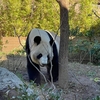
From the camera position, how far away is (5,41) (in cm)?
1025

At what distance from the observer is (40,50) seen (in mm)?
5137

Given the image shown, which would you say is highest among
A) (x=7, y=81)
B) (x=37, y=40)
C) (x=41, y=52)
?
(x=37, y=40)

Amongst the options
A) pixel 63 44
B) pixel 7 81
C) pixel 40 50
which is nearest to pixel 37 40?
pixel 40 50

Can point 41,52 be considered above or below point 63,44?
below

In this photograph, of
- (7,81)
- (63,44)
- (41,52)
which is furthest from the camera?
(41,52)

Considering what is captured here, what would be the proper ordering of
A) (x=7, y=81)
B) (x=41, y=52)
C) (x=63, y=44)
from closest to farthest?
(x=7, y=81)
(x=63, y=44)
(x=41, y=52)

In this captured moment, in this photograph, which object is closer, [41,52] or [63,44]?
[63,44]

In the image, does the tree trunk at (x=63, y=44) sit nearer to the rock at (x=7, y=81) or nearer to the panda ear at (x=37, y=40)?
the panda ear at (x=37, y=40)

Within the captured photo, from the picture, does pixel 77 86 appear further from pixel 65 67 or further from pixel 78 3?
pixel 78 3

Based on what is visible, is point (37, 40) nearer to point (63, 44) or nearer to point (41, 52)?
point (41, 52)

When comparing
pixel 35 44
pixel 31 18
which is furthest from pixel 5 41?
pixel 35 44

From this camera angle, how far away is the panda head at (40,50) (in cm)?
502

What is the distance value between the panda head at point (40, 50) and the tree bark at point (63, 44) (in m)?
0.47

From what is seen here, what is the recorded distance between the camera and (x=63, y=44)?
4.46 meters
